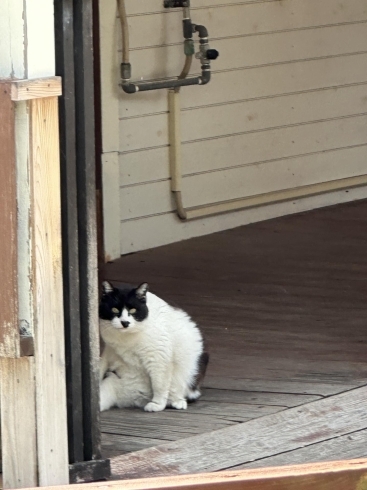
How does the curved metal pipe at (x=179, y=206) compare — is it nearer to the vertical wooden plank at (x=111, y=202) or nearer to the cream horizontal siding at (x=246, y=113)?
the cream horizontal siding at (x=246, y=113)

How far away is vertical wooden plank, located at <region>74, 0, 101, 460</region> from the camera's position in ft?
11.9

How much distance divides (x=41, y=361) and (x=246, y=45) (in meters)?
5.16

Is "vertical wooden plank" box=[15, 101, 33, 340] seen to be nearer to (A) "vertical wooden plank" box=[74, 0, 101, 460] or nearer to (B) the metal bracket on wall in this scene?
(A) "vertical wooden plank" box=[74, 0, 101, 460]

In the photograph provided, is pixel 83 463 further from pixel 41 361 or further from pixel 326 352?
pixel 326 352

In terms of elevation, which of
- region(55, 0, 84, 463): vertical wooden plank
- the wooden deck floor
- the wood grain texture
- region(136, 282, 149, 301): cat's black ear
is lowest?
the wooden deck floor

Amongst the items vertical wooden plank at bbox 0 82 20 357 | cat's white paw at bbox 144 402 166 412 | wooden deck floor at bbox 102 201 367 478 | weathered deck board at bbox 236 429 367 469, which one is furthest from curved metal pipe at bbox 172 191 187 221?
vertical wooden plank at bbox 0 82 20 357

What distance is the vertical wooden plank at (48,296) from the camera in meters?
3.43

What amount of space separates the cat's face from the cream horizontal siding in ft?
9.24

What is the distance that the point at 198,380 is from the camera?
4.78 m

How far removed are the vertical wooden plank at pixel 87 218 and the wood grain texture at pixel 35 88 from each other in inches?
8.4

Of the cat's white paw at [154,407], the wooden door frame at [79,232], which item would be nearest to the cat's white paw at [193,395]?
the cat's white paw at [154,407]

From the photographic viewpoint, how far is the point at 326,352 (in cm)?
543

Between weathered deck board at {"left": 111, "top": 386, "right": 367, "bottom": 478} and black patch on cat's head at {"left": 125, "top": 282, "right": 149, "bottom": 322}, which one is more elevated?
black patch on cat's head at {"left": 125, "top": 282, "right": 149, "bottom": 322}

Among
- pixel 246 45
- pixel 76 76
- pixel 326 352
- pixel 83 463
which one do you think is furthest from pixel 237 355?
pixel 246 45
